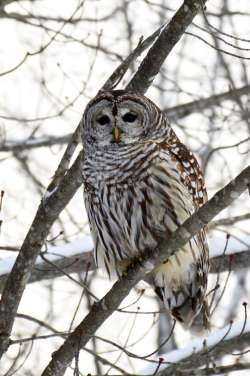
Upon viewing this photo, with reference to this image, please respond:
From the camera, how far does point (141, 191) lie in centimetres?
519

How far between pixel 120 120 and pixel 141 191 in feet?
1.95

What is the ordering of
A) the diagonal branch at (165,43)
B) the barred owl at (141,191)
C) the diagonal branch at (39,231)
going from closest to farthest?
the diagonal branch at (165,43), the diagonal branch at (39,231), the barred owl at (141,191)

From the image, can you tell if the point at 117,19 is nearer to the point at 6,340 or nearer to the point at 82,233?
the point at 82,233

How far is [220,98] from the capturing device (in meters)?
8.76

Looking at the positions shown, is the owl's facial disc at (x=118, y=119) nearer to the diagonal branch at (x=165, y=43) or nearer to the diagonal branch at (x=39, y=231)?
the diagonal branch at (x=165, y=43)

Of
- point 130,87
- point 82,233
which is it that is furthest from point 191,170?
point 82,233

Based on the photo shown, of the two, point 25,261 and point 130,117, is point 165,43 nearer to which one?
point 130,117

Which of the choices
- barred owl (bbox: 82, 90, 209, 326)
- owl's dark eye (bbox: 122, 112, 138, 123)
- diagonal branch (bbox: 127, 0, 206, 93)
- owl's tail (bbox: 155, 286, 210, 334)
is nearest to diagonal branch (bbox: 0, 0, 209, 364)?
diagonal branch (bbox: 127, 0, 206, 93)

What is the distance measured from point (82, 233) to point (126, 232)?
160 inches

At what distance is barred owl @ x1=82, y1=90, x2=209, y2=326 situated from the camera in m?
5.24

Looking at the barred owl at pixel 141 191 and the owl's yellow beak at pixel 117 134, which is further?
the owl's yellow beak at pixel 117 134

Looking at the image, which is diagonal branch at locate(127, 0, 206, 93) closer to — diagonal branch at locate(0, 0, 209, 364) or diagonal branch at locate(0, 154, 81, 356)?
→ diagonal branch at locate(0, 0, 209, 364)

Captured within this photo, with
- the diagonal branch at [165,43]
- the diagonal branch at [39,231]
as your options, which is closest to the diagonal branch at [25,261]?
the diagonal branch at [39,231]

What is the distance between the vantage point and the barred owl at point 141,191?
524 centimetres
